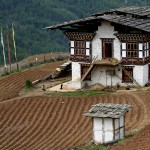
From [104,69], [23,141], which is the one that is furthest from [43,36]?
[23,141]

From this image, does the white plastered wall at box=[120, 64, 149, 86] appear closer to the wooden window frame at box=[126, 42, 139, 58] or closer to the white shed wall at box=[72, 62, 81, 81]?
the wooden window frame at box=[126, 42, 139, 58]

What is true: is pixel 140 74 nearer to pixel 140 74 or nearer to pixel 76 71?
pixel 140 74

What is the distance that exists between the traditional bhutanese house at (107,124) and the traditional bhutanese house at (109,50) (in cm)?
1469

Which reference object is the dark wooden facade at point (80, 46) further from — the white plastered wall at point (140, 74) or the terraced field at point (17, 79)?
the terraced field at point (17, 79)

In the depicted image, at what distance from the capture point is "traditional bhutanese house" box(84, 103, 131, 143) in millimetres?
31547

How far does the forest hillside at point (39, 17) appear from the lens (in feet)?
400

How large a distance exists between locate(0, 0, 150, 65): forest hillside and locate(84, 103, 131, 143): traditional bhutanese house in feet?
270

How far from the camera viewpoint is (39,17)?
5295 inches

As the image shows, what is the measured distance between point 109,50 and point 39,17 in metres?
87.2

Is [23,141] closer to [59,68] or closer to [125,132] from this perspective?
[125,132]

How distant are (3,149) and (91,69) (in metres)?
15.2

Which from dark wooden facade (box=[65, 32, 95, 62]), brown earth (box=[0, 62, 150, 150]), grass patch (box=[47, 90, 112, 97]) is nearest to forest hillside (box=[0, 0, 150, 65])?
dark wooden facade (box=[65, 32, 95, 62])

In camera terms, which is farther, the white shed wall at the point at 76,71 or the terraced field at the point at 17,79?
the white shed wall at the point at 76,71

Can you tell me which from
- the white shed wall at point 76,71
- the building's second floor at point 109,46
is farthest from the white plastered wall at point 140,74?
the white shed wall at point 76,71
